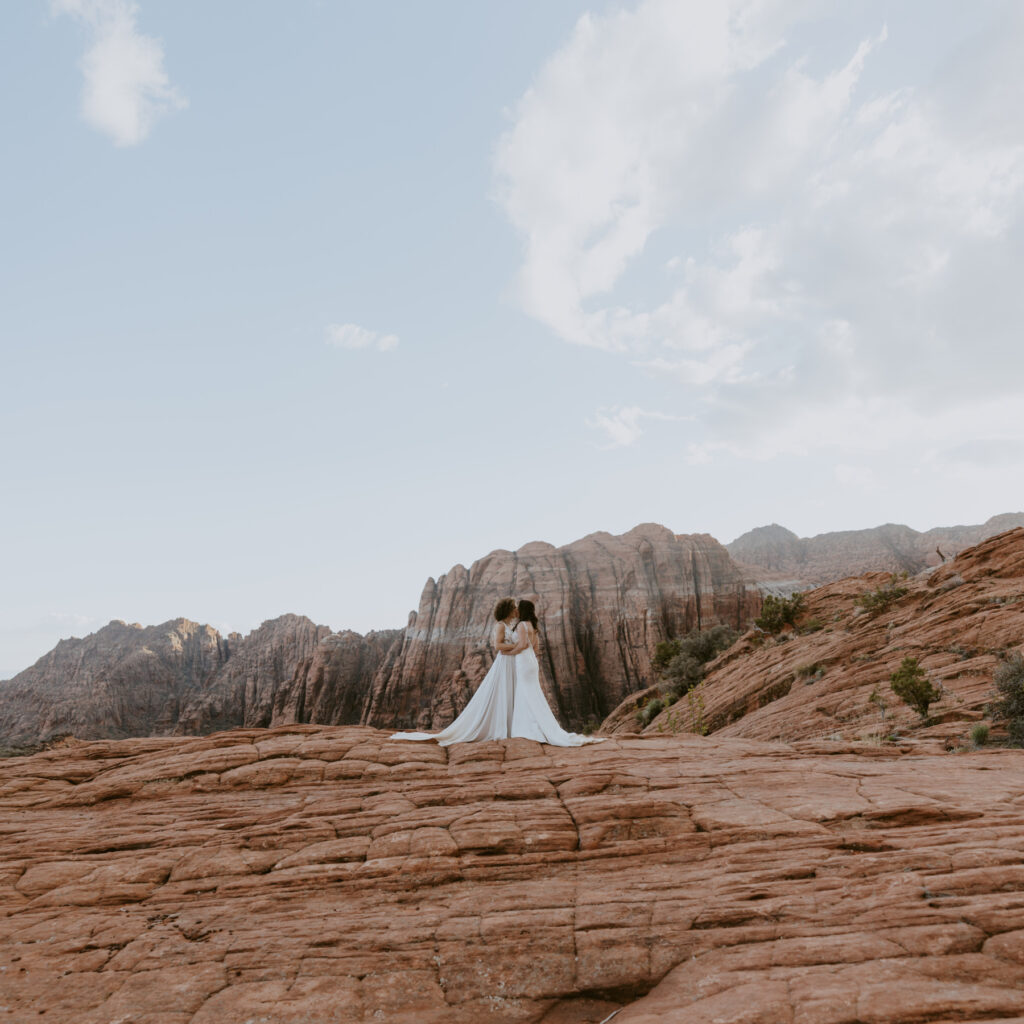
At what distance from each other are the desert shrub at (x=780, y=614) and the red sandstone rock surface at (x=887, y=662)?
7.76 feet

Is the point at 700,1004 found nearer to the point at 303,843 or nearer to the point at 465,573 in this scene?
the point at 303,843

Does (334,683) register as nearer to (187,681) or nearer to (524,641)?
(187,681)

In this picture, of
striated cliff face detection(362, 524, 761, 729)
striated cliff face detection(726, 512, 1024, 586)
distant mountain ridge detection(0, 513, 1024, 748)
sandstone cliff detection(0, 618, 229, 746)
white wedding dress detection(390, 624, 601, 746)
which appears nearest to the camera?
white wedding dress detection(390, 624, 601, 746)

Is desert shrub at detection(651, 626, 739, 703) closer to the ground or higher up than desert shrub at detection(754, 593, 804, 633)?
closer to the ground

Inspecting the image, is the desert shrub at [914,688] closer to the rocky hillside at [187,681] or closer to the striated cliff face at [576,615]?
the striated cliff face at [576,615]

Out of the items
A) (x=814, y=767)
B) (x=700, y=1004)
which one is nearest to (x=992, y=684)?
(x=814, y=767)

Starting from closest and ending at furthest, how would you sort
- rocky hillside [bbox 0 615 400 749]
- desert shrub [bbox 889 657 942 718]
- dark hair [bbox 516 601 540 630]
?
dark hair [bbox 516 601 540 630] < desert shrub [bbox 889 657 942 718] < rocky hillside [bbox 0 615 400 749]

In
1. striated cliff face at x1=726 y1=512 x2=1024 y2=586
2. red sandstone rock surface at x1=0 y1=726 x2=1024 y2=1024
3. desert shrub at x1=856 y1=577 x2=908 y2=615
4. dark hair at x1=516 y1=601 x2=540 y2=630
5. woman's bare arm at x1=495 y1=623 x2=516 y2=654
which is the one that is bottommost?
red sandstone rock surface at x1=0 y1=726 x2=1024 y2=1024

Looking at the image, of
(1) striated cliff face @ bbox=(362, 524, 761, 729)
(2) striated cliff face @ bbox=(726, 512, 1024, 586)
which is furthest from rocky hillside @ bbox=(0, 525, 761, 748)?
(2) striated cliff face @ bbox=(726, 512, 1024, 586)

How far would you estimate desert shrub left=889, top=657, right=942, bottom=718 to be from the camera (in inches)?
496

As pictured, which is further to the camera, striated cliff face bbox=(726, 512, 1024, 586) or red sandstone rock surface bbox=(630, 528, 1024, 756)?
striated cliff face bbox=(726, 512, 1024, 586)

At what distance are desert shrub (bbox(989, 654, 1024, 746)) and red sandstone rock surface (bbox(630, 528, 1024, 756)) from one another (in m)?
0.67

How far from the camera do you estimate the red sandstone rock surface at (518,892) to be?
4.53 metres

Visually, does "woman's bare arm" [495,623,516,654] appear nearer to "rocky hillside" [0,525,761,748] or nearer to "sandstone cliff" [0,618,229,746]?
"rocky hillside" [0,525,761,748]
